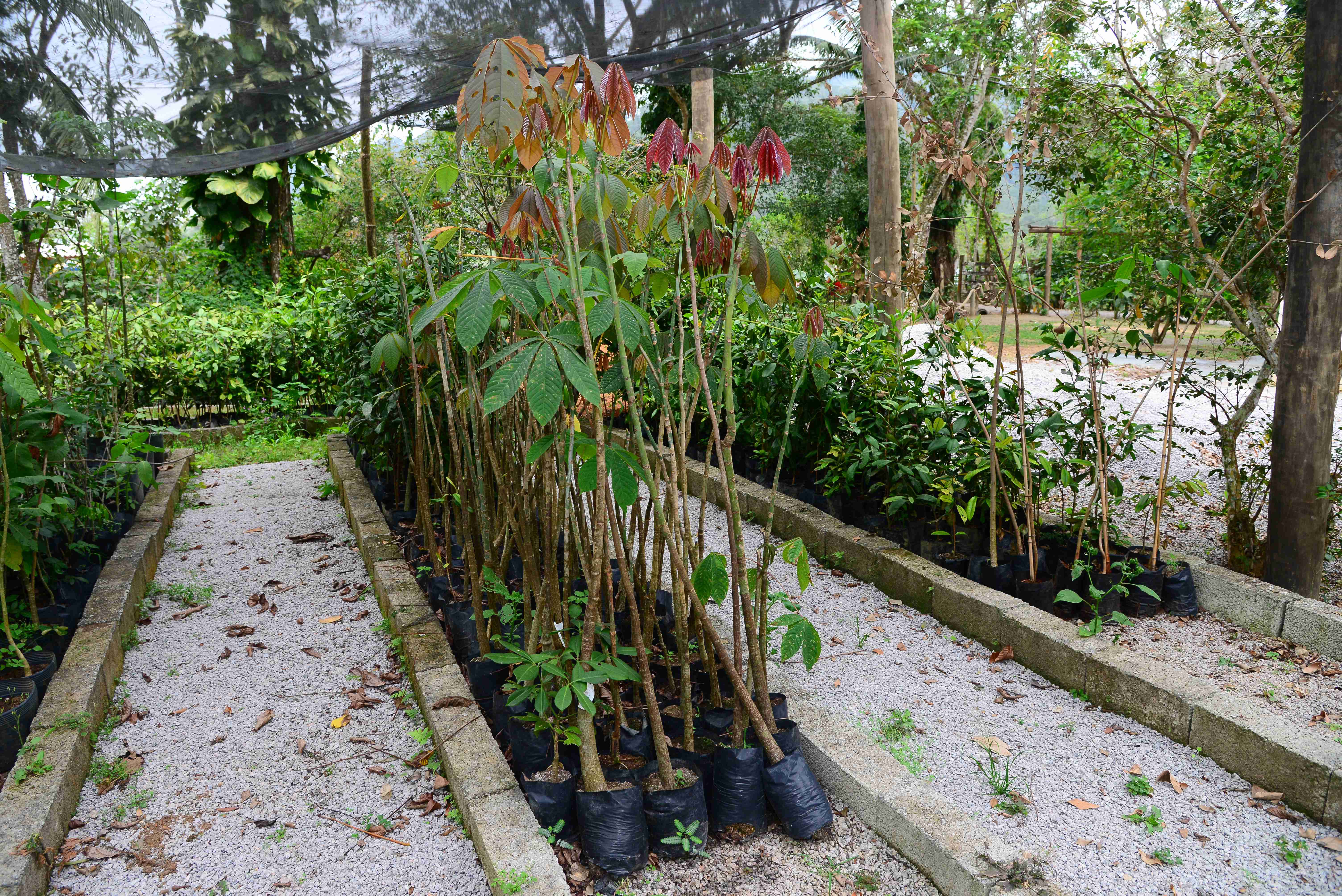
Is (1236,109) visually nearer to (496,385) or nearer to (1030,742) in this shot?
(1030,742)

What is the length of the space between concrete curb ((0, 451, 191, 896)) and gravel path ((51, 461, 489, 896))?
6 centimetres

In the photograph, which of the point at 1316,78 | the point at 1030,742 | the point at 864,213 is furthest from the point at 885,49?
the point at 864,213

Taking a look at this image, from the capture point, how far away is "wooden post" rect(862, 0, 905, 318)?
5035 millimetres

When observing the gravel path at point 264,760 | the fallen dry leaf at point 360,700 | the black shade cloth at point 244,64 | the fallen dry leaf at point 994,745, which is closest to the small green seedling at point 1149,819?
the fallen dry leaf at point 994,745

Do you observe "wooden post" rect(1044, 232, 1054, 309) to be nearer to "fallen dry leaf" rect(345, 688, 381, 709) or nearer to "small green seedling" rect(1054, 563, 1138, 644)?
"small green seedling" rect(1054, 563, 1138, 644)

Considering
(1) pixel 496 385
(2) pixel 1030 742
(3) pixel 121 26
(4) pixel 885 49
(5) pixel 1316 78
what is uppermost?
Answer: (4) pixel 885 49

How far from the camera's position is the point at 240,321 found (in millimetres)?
7973

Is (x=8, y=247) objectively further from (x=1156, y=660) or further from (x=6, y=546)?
(x=1156, y=660)

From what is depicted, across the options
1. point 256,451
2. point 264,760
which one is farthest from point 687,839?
point 256,451

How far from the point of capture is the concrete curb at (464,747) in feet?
5.84

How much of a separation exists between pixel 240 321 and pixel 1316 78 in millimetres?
7981

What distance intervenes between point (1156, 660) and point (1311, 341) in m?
1.23

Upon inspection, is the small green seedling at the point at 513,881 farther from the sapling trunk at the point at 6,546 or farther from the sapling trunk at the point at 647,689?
the sapling trunk at the point at 6,546

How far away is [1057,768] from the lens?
7.33ft
